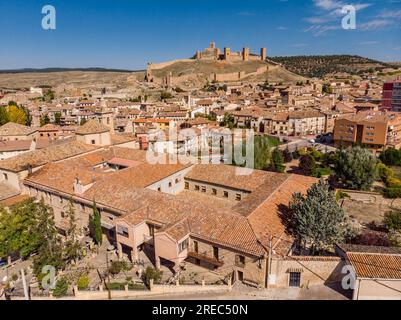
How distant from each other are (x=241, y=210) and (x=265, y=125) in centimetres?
5734

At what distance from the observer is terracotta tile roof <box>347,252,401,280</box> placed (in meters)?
15.1

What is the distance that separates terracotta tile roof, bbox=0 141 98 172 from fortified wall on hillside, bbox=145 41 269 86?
112 metres

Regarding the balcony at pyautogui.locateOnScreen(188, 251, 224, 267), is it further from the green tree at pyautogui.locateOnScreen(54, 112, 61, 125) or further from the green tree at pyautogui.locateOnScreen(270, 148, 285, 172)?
the green tree at pyautogui.locateOnScreen(54, 112, 61, 125)

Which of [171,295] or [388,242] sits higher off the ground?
[388,242]

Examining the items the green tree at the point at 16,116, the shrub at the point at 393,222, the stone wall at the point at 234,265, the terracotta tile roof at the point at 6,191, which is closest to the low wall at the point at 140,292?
the stone wall at the point at 234,265

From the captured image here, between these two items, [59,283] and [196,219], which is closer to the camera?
[59,283]

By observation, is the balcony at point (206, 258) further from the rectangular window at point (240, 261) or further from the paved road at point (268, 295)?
the paved road at point (268, 295)

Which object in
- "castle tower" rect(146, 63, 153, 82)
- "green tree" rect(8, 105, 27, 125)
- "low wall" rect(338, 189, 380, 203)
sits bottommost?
"low wall" rect(338, 189, 380, 203)

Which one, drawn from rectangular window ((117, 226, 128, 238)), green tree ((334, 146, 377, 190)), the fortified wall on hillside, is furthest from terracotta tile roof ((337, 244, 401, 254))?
the fortified wall on hillside

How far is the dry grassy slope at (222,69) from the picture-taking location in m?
160

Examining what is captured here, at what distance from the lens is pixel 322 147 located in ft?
200

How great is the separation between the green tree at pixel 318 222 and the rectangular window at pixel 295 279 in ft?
9.02
